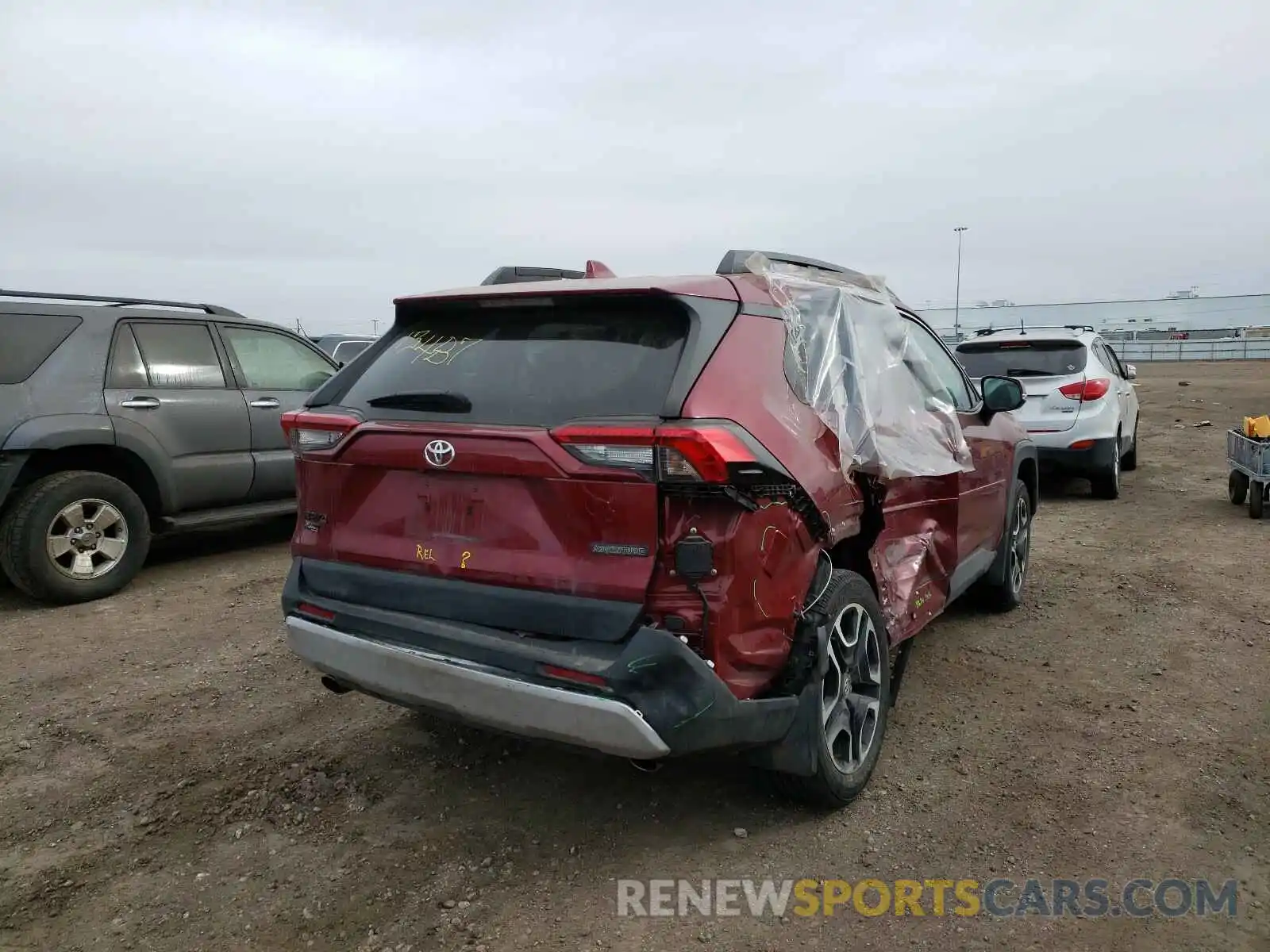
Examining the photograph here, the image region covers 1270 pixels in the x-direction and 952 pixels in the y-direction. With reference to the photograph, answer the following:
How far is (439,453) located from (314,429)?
604 mm

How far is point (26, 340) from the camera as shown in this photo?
→ 18.0ft

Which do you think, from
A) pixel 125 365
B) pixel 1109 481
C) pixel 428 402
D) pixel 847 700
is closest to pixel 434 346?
pixel 428 402

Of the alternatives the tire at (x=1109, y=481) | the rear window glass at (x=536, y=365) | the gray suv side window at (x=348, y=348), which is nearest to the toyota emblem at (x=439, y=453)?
the rear window glass at (x=536, y=365)

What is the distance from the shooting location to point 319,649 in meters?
2.87

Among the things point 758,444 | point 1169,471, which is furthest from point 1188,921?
point 1169,471

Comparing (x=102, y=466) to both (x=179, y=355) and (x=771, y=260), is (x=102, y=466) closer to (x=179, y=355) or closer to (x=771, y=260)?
(x=179, y=355)

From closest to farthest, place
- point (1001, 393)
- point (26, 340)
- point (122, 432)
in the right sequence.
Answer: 1. point (1001, 393)
2. point (26, 340)
3. point (122, 432)

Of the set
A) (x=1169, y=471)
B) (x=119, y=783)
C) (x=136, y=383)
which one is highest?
(x=136, y=383)

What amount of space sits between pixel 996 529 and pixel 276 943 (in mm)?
3866

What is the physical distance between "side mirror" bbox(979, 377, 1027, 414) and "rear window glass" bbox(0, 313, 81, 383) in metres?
5.53

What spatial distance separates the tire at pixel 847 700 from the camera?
9.38 ft

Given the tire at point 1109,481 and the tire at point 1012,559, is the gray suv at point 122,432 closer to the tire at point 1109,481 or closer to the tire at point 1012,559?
the tire at point 1012,559

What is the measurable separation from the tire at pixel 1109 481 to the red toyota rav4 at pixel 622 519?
6048mm

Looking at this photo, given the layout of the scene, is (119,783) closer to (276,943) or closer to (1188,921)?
(276,943)
